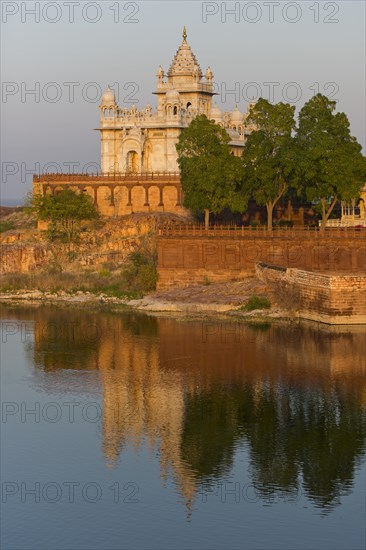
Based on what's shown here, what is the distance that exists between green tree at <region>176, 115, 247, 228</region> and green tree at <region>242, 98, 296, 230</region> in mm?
1230

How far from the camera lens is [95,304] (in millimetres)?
86125

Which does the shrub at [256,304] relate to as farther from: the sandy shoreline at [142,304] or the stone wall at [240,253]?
the stone wall at [240,253]

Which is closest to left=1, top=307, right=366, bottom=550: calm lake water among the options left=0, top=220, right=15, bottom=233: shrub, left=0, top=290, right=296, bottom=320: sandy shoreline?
left=0, top=290, right=296, bottom=320: sandy shoreline

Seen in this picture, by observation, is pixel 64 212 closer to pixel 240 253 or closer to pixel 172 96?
pixel 172 96

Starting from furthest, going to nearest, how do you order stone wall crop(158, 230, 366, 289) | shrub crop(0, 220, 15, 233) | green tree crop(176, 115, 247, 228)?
shrub crop(0, 220, 15, 233), green tree crop(176, 115, 247, 228), stone wall crop(158, 230, 366, 289)

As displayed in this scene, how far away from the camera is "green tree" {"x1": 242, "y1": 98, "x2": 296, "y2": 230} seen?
90.9 meters

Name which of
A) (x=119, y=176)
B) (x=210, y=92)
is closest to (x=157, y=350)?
(x=119, y=176)

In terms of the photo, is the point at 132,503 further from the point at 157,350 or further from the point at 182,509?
the point at 157,350

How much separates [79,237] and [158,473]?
5534 cm

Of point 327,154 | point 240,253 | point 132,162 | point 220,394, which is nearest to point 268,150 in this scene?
point 327,154

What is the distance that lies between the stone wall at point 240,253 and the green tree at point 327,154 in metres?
3.84

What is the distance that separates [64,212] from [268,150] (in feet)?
58.9

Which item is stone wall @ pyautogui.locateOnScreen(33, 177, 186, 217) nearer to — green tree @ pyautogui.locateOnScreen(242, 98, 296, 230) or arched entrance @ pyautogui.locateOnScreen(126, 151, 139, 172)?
arched entrance @ pyautogui.locateOnScreen(126, 151, 139, 172)

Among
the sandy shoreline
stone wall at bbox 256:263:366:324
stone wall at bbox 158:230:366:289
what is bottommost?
the sandy shoreline
